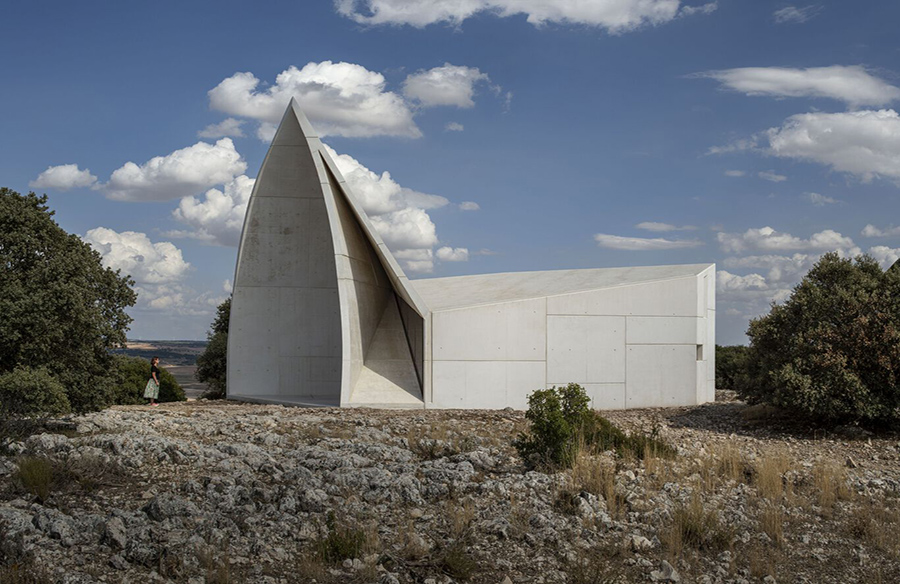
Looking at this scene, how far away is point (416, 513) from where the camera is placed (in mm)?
8031

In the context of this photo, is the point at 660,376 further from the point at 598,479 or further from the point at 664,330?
the point at 598,479

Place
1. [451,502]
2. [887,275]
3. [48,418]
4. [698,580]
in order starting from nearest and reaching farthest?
[698,580]
[451,502]
[48,418]
[887,275]

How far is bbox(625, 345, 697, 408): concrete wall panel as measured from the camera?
18.9 m

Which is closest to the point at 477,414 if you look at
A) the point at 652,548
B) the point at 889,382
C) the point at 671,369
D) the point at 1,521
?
the point at 671,369

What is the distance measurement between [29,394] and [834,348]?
13.3 meters

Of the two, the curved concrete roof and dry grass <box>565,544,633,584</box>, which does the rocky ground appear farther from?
the curved concrete roof

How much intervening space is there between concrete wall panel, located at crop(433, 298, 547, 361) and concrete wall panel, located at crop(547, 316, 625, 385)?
12.8 inches

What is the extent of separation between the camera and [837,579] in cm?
706

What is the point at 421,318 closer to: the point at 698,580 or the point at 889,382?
the point at 889,382

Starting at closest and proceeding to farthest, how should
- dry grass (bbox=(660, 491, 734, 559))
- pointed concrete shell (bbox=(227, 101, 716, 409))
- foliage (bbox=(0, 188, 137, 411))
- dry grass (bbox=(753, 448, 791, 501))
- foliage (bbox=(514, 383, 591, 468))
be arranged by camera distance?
1. dry grass (bbox=(660, 491, 734, 559))
2. dry grass (bbox=(753, 448, 791, 501))
3. foliage (bbox=(514, 383, 591, 468))
4. foliage (bbox=(0, 188, 137, 411))
5. pointed concrete shell (bbox=(227, 101, 716, 409))

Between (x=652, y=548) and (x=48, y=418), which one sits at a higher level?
(x=48, y=418)

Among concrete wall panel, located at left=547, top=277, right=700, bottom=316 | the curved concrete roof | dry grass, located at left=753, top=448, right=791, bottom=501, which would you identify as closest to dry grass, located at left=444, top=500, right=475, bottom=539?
dry grass, located at left=753, top=448, right=791, bottom=501

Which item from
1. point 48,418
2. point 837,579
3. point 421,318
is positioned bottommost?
point 837,579

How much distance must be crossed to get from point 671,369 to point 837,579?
40.2 feet
